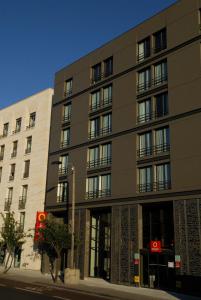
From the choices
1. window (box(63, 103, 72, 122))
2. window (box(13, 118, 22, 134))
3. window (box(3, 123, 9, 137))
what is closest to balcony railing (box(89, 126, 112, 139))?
window (box(63, 103, 72, 122))

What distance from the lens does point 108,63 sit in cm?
4247

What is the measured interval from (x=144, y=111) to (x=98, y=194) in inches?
381

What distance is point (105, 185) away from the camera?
3816cm

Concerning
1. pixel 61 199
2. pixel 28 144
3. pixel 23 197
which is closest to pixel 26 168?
pixel 28 144

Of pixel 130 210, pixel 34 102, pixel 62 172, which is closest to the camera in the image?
pixel 130 210

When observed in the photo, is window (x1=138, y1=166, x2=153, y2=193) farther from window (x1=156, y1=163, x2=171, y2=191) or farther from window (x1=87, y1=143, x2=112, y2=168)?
window (x1=87, y1=143, x2=112, y2=168)

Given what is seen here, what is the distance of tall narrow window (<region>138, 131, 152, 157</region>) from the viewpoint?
35.1 metres

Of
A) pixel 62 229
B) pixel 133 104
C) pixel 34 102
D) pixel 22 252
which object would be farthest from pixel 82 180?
pixel 34 102

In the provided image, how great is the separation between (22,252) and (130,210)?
17730mm

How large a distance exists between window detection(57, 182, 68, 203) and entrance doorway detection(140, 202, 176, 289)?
11.2m

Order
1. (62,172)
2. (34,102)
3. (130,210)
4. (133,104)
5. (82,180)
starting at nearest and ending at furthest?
(130,210) < (133,104) < (82,180) < (62,172) < (34,102)

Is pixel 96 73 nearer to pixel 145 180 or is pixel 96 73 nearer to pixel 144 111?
pixel 144 111

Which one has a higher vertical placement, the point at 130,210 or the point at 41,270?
the point at 130,210

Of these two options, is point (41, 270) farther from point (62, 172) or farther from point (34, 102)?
point (34, 102)
